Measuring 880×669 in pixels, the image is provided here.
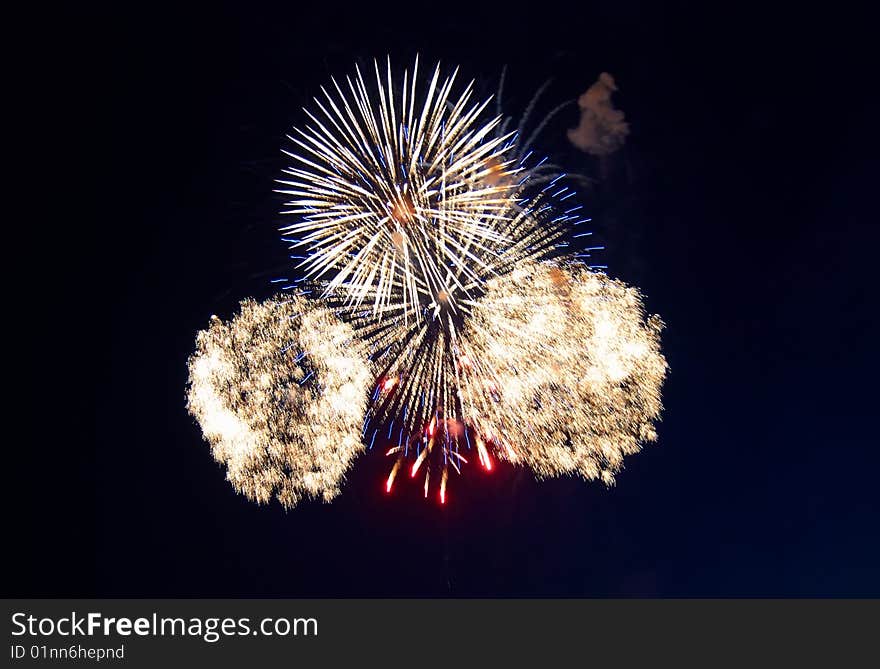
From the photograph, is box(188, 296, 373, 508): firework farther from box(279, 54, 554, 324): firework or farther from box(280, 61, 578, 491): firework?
box(279, 54, 554, 324): firework

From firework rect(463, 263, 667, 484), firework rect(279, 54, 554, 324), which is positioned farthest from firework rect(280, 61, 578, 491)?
firework rect(463, 263, 667, 484)

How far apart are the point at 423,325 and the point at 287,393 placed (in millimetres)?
2138

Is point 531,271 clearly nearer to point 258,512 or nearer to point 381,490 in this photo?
point 381,490

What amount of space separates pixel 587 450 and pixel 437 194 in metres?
3.72

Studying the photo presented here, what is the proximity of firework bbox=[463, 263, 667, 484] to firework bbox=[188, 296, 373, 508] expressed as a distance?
72.6 inches

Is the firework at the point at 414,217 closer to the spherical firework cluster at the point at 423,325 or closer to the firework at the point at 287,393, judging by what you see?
the spherical firework cluster at the point at 423,325

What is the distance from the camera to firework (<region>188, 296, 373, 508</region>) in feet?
23.0

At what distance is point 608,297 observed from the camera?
6680 mm

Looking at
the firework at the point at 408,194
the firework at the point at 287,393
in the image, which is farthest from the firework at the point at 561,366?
the firework at the point at 287,393

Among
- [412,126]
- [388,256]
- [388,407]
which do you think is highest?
[412,126]

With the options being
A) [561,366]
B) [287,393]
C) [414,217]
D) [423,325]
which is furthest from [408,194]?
[287,393]

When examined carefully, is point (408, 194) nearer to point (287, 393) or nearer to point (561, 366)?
point (561, 366)
